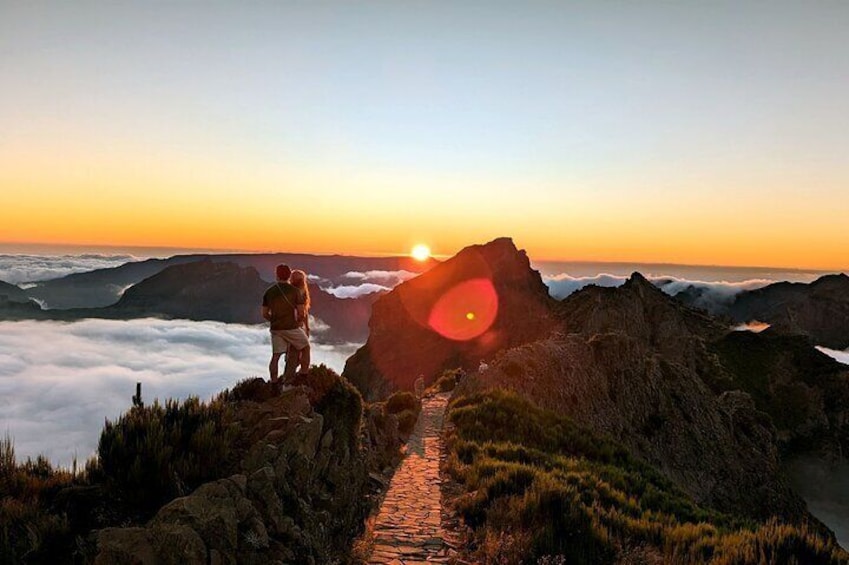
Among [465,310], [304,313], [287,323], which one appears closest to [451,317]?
[465,310]

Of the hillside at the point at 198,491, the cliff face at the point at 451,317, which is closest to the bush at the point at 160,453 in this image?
the hillside at the point at 198,491

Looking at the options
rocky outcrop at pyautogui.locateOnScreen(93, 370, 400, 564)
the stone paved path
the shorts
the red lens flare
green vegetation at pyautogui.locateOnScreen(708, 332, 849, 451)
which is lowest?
green vegetation at pyautogui.locateOnScreen(708, 332, 849, 451)

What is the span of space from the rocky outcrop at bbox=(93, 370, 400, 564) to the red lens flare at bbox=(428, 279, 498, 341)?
360 feet

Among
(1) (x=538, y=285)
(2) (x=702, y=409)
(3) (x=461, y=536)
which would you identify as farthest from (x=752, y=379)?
(3) (x=461, y=536)

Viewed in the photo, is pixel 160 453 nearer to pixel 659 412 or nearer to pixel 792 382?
pixel 659 412

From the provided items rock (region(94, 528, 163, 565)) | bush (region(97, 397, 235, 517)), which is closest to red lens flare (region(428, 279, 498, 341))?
bush (region(97, 397, 235, 517))

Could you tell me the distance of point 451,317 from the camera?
13850 centimetres

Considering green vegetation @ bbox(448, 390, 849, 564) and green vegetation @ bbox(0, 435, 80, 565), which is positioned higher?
green vegetation @ bbox(0, 435, 80, 565)

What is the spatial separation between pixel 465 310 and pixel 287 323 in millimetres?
127391

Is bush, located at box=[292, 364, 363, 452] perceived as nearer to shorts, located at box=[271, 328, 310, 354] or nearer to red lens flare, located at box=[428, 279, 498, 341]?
shorts, located at box=[271, 328, 310, 354]

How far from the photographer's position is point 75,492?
5840mm

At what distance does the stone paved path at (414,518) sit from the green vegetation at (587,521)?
2.12 ft

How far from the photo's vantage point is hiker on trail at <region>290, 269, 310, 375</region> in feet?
33.8

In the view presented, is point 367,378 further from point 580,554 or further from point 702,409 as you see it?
point 580,554
